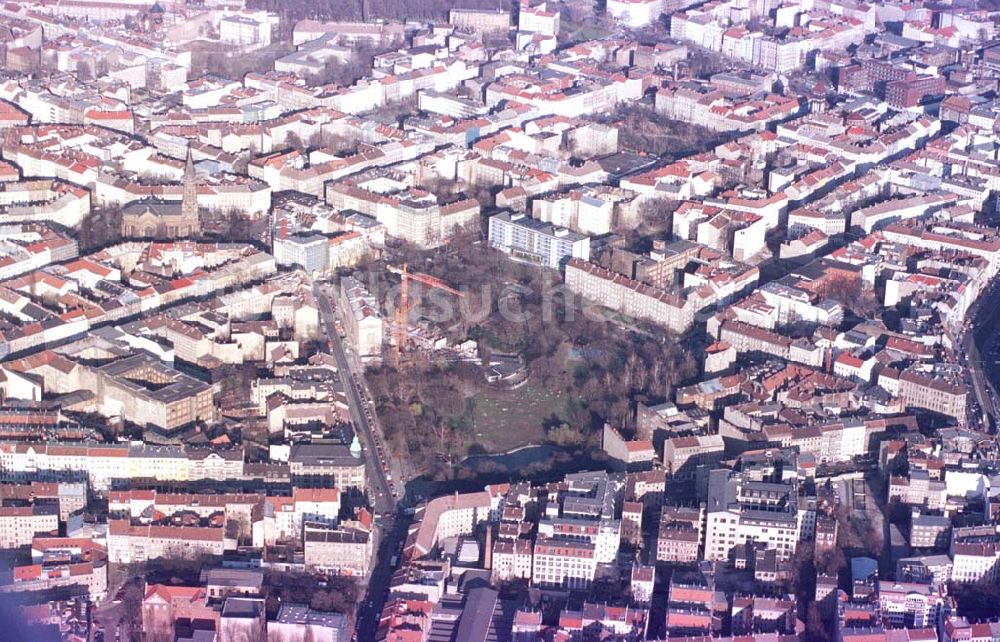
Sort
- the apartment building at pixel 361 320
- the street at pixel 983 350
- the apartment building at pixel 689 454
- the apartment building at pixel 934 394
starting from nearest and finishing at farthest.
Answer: the apartment building at pixel 689 454 → the apartment building at pixel 934 394 → the street at pixel 983 350 → the apartment building at pixel 361 320

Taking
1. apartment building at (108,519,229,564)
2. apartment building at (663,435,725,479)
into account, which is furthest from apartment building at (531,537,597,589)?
apartment building at (108,519,229,564)

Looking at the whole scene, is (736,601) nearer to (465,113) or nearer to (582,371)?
(582,371)

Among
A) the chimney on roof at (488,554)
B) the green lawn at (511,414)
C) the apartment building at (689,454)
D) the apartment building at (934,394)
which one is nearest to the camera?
the chimney on roof at (488,554)

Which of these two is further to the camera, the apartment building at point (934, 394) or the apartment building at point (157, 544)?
the apartment building at point (934, 394)

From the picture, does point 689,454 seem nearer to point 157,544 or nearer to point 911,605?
point 911,605

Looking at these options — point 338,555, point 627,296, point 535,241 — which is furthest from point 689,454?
point 535,241

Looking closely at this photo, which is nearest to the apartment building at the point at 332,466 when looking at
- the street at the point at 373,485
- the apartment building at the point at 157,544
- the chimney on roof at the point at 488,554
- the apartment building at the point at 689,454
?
the street at the point at 373,485

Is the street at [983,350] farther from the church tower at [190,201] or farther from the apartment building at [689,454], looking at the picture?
the church tower at [190,201]
